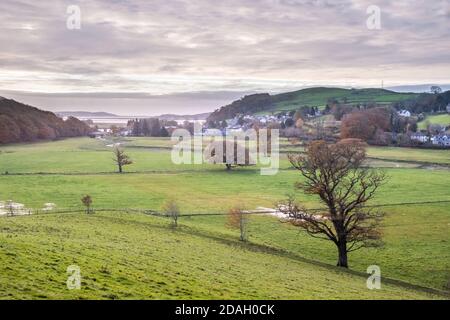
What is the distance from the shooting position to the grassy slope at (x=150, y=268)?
779 inches

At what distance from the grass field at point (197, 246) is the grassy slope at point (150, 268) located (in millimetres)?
74

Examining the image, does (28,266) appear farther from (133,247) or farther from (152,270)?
(133,247)

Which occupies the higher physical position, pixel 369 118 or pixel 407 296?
pixel 369 118

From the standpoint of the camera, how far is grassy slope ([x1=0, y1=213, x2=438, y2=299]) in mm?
19781

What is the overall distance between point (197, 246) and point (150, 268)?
10.5 m

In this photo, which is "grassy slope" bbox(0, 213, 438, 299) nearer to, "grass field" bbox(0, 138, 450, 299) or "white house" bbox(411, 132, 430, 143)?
Result: "grass field" bbox(0, 138, 450, 299)

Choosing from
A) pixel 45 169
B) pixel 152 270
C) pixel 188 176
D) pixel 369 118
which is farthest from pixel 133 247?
pixel 369 118

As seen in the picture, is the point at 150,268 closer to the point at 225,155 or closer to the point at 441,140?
the point at 225,155

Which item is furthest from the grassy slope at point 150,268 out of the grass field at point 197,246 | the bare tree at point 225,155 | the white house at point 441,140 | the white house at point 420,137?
the white house at point 420,137

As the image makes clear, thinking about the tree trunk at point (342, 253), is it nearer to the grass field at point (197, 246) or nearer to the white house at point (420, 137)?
the grass field at point (197, 246)

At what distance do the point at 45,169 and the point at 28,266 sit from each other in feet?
265
